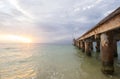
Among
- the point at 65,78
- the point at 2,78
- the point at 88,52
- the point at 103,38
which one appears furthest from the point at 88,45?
the point at 2,78

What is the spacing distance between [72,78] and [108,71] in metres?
1.64

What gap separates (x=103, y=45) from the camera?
5.97 m

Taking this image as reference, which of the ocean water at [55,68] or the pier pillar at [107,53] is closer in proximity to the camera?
the pier pillar at [107,53]

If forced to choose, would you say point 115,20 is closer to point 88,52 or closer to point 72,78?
point 72,78

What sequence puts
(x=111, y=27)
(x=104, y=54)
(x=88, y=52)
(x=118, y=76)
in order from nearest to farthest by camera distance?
(x=111, y=27) < (x=118, y=76) < (x=104, y=54) < (x=88, y=52)

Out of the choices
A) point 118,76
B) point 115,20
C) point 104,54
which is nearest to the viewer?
point 115,20

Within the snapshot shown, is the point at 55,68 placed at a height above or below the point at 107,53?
below

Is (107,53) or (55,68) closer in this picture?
(107,53)

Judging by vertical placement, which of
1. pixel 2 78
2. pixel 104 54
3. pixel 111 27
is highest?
pixel 111 27

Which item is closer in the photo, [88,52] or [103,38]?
[103,38]

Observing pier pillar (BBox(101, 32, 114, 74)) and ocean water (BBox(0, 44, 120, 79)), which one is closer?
pier pillar (BBox(101, 32, 114, 74))

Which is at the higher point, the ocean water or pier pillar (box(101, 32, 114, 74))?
pier pillar (box(101, 32, 114, 74))

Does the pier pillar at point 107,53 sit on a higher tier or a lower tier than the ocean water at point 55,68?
higher

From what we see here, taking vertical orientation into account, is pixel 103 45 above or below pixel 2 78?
above
